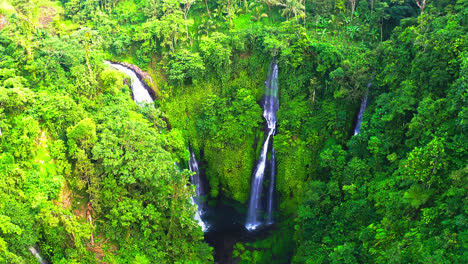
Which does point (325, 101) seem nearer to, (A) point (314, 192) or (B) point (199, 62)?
(A) point (314, 192)

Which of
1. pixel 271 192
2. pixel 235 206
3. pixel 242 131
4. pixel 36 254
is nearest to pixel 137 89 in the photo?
pixel 242 131

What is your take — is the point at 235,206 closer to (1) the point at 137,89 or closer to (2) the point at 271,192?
(2) the point at 271,192

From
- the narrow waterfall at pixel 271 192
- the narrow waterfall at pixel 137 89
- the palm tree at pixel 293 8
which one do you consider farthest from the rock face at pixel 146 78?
the palm tree at pixel 293 8

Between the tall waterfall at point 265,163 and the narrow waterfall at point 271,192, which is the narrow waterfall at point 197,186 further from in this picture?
the narrow waterfall at point 271,192

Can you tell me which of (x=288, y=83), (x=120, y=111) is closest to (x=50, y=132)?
(x=120, y=111)

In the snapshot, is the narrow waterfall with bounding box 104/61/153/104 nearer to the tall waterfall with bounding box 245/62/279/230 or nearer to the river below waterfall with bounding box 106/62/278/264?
the river below waterfall with bounding box 106/62/278/264
